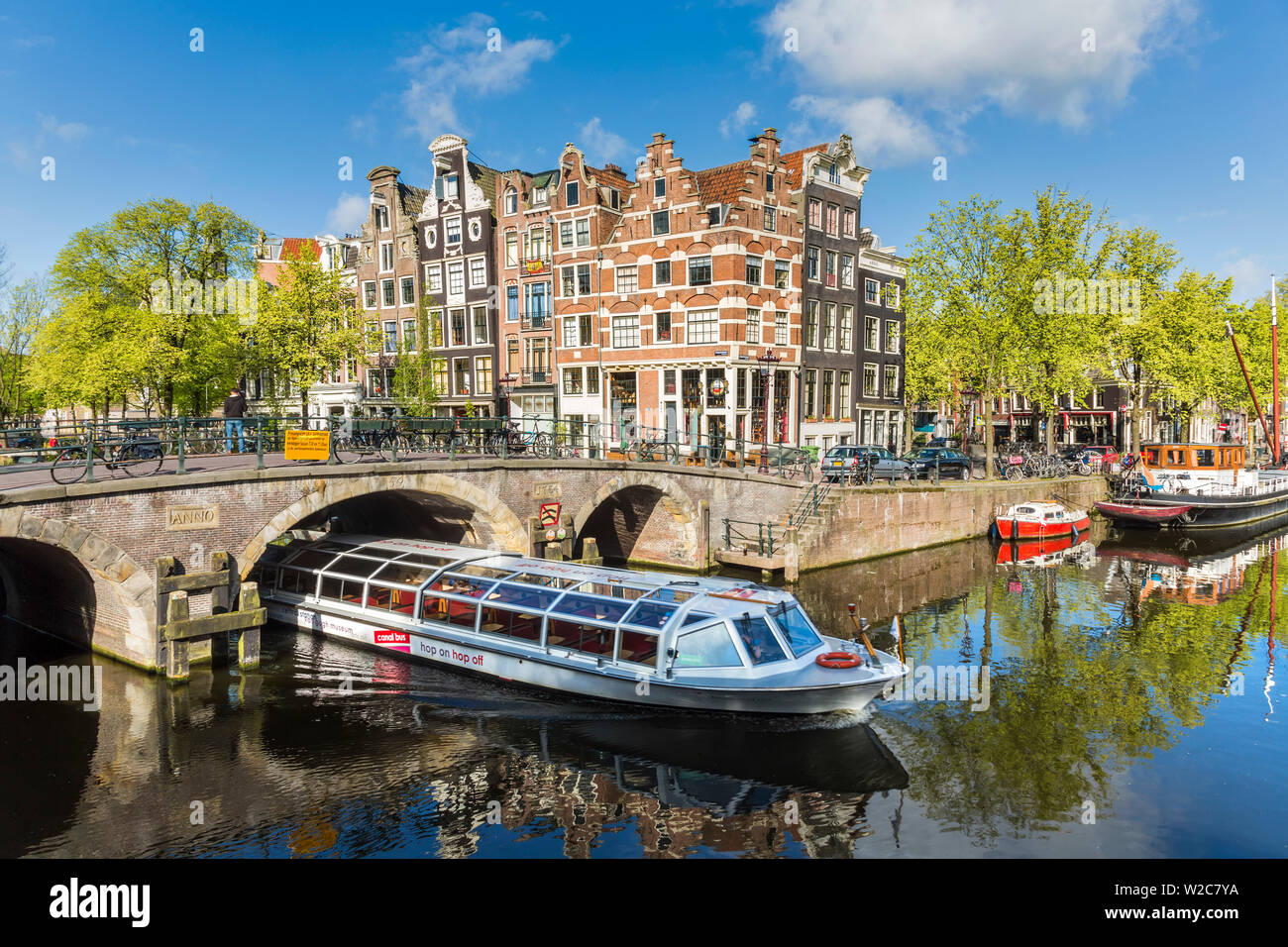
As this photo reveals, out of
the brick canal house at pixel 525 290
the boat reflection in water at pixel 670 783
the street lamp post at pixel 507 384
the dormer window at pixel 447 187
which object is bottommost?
the boat reflection in water at pixel 670 783

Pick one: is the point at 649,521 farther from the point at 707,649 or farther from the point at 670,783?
the point at 670,783

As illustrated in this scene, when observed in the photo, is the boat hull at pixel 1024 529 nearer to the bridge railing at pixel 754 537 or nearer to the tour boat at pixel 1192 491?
the tour boat at pixel 1192 491

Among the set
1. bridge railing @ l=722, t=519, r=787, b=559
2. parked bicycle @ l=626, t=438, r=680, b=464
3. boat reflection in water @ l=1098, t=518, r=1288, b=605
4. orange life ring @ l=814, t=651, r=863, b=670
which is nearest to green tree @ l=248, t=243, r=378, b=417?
parked bicycle @ l=626, t=438, r=680, b=464

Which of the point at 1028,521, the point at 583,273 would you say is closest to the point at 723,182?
the point at 583,273

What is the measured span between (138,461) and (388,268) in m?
36.0

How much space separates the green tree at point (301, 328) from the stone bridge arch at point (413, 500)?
7.55m

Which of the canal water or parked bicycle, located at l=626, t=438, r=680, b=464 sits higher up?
parked bicycle, located at l=626, t=438, r=680, b=464

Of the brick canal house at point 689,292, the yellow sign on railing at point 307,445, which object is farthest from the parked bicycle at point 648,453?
the yellow sign on railing at point 307,445

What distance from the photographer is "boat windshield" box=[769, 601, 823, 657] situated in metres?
15.1

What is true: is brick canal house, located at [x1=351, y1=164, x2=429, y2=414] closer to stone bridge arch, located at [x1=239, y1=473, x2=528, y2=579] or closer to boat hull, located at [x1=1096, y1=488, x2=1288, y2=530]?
stone bridge arch, located at [x1=239, y1=473, x2=528, y2=579]

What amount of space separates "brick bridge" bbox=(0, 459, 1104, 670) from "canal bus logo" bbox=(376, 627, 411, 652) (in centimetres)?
347

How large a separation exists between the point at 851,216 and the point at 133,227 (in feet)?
118

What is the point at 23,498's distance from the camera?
49.9 feet

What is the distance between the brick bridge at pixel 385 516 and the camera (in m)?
16.6
